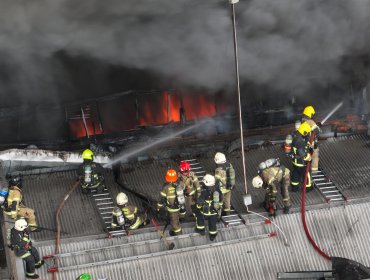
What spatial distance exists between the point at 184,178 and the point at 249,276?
2.09 meters

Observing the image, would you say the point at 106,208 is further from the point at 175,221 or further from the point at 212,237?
the point at 212,237

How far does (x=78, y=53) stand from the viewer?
1720 centimetres

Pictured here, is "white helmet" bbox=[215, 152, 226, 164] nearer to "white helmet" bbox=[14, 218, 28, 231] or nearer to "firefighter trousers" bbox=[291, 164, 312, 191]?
"firefighter trousers" bbox=[291, 164, 312, 191]

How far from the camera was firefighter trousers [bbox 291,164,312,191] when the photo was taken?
1323cm

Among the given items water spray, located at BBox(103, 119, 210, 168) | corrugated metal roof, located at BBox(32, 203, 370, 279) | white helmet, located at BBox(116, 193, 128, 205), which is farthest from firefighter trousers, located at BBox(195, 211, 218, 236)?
water spray, located at BBox(103, 119, 210, 168)

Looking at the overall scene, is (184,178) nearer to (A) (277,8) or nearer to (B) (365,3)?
(A) (277,8)

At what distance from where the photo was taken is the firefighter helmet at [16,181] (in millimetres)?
13156

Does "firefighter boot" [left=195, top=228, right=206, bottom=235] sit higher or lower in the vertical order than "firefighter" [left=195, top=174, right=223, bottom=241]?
lower

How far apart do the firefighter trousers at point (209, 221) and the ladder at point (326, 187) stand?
2.50 metres

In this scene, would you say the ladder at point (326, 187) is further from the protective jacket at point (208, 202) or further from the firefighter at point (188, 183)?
the firefighter at point (188, 183)

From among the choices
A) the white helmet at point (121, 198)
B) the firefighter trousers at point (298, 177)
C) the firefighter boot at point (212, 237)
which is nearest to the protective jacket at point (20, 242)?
the white helmet at point (121, 198)

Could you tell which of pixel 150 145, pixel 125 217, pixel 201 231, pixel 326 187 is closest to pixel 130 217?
pixel 125 217

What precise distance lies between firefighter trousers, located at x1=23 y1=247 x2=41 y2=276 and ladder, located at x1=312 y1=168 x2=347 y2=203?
5.63m

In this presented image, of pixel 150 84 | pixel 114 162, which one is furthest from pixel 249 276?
pixel 150 84
